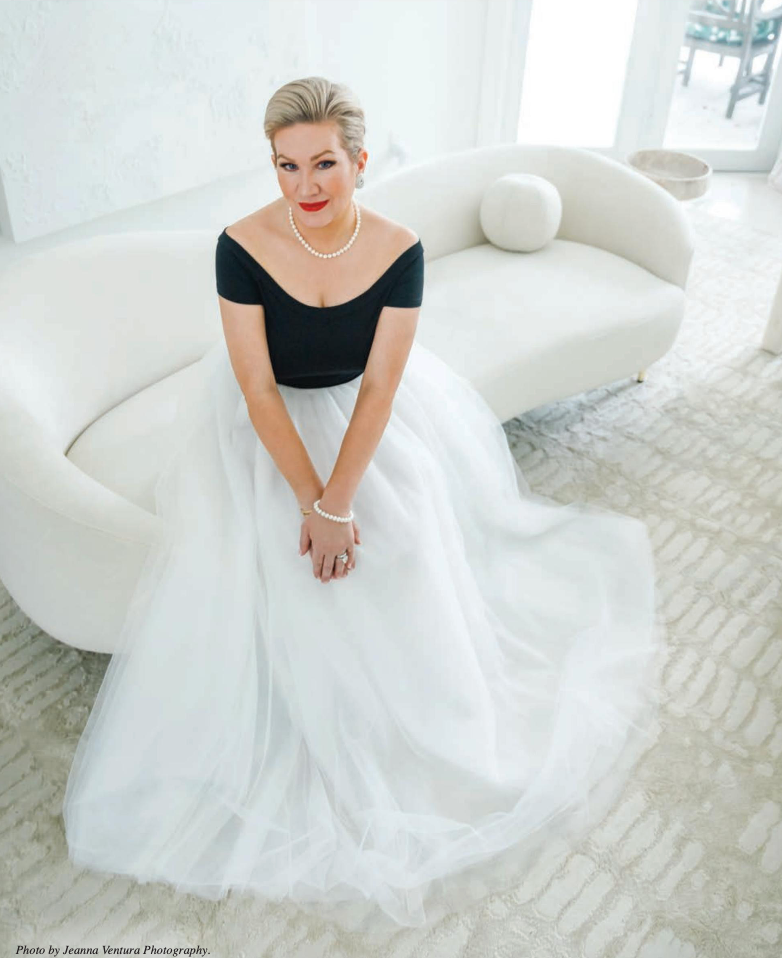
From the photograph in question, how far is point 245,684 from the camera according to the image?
174 cm

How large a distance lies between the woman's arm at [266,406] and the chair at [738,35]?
3.64 meters

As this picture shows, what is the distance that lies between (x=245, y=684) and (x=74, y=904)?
48 centimetres

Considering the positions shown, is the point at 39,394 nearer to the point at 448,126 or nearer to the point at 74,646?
the point at 74,646

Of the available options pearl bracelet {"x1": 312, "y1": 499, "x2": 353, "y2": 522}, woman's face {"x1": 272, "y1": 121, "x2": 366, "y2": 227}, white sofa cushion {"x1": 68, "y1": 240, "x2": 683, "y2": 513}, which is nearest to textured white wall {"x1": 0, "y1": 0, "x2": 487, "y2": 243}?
white sofa cushion {"x1": 68, "y1": 240, "x2": 683, "y2": 513}

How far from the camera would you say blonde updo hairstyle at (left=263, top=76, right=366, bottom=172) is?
58.6 inches

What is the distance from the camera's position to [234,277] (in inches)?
65.7

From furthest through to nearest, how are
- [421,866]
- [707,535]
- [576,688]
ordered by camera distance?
[707,535], [576,688], [421,866]

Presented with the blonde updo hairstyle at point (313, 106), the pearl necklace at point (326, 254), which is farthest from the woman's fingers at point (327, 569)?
the blonde updo hairstyle at point (313, 106)

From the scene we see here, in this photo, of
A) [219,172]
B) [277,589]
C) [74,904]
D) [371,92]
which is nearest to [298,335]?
[277,589]

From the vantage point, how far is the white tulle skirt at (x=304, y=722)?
168cm

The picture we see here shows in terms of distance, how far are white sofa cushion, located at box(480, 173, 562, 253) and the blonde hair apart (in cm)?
142

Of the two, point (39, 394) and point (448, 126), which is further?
point (448, 126)

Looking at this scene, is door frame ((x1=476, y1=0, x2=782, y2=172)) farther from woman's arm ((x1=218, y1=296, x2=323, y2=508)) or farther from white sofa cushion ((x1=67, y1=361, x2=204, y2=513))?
woman's arm ((x1=218, y1=296, x2=323, y2=508))

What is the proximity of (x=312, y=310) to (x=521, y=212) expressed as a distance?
137 centimetres
